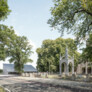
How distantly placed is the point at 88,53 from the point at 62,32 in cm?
495

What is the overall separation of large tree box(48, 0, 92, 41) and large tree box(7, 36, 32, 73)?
3301 centimetres

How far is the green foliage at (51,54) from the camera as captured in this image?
2450 inches

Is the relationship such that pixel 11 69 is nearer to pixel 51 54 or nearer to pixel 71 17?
pixel 51 54

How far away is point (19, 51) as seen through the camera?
51406mm

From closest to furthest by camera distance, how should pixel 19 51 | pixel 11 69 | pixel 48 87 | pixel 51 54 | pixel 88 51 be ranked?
pixel 48 87, pixel 88 51, pixel 19 51, pixel 51 54, pixel 11 69

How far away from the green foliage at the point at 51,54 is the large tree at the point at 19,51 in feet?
37.6

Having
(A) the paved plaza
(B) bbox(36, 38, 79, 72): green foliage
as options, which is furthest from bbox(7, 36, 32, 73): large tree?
(A) the paved plaza

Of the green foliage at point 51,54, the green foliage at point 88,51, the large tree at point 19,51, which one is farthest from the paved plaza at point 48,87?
the green foliage at point 51,54

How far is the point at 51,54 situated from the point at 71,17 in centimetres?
4601

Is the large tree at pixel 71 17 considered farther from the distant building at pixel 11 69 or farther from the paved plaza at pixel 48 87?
the distant building at pixel 11 69

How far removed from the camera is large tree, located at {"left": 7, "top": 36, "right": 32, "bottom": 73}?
5181 centimetres

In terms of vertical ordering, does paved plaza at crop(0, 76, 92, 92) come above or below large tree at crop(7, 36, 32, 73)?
below

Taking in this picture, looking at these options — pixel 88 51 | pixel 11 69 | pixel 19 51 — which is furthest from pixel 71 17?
pixel 11 69

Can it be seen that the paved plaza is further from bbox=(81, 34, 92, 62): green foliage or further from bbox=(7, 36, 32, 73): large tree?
bbox=(7, 36, 32, 73): large tree
